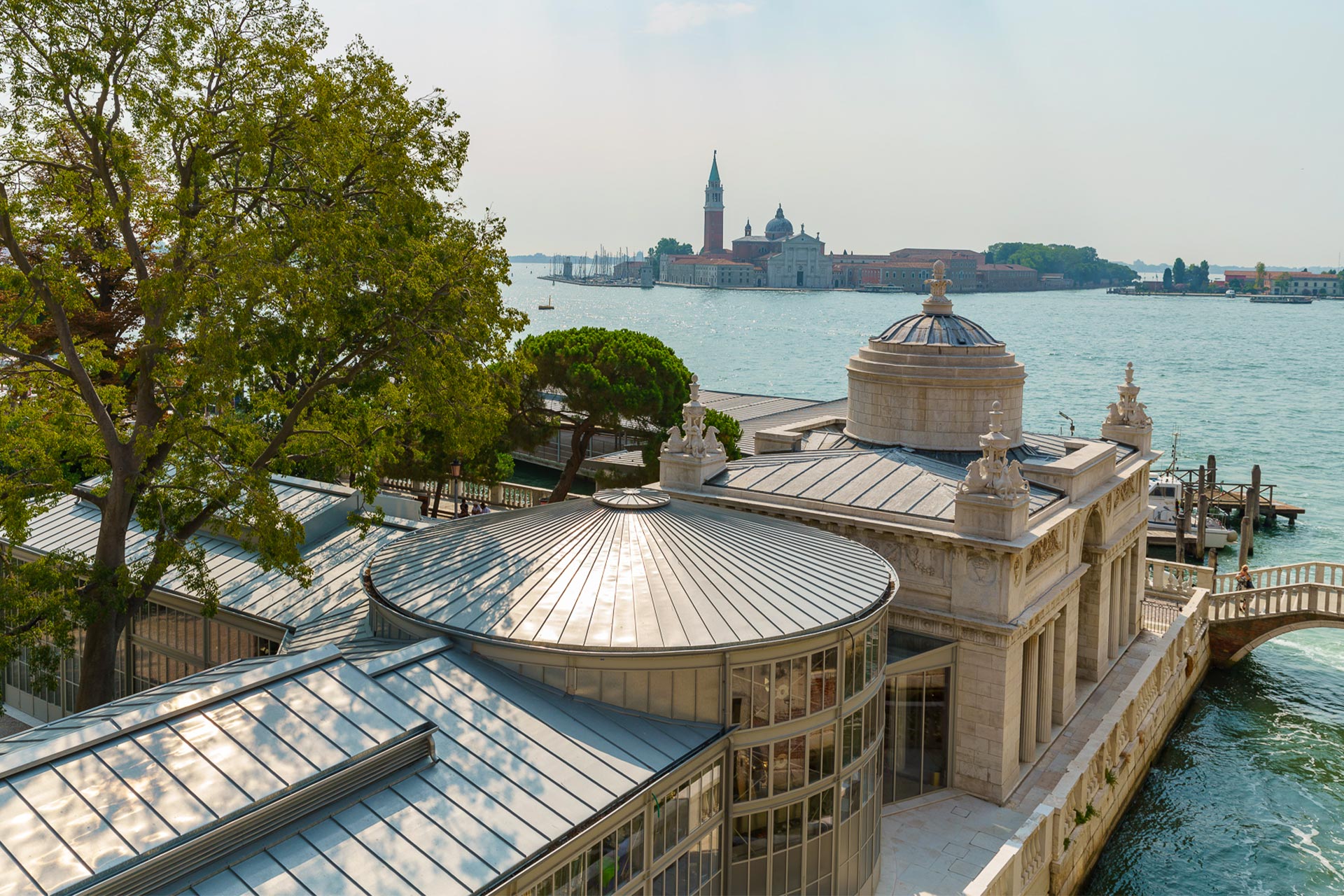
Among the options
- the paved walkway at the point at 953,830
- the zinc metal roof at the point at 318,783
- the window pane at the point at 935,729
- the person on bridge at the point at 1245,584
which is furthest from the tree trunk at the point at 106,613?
the person on bridge at the point at 1245,584

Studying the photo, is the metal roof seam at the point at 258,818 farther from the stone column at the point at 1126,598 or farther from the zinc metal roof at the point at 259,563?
Result: the stone column at the point at 1126,598

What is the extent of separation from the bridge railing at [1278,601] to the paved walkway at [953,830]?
650 inches

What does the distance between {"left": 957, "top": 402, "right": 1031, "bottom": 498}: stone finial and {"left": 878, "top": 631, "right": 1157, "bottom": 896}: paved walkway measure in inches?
289

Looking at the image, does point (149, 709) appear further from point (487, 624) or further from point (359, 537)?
point (359, 537)

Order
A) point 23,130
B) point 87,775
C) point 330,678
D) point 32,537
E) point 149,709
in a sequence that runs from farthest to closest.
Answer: point 32,537
point 23,130
point 330,678
point 149,709
point 87,775

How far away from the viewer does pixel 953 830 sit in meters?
24.0

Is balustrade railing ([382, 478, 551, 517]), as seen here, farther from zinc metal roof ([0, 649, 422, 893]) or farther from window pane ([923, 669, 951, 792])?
zinc metal roof ([0, 649, 422, 893])

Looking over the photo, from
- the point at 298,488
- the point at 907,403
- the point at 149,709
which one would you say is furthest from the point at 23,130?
the point at 907,403

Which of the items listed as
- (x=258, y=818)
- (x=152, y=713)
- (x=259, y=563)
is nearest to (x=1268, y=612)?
(x=259, y=563)

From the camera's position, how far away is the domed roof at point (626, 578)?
678 inches

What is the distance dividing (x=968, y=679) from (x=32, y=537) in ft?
77.5

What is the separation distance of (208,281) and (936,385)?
19668mm

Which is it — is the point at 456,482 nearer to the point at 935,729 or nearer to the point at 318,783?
the point at 935,729

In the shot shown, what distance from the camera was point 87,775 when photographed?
Result: 12227 mm
